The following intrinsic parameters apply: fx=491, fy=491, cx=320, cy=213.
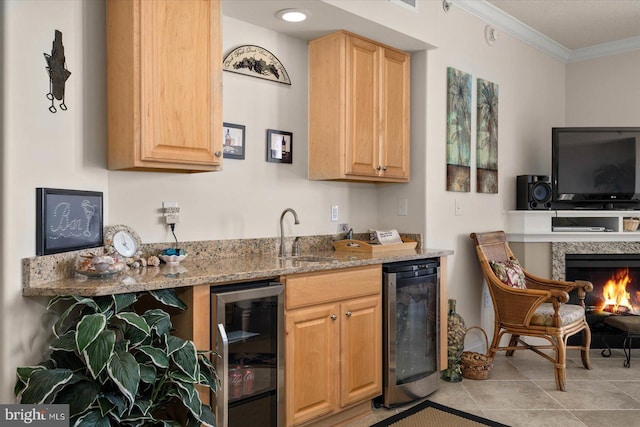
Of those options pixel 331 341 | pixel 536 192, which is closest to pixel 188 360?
pixel 331 341

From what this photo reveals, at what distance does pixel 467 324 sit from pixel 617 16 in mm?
2929

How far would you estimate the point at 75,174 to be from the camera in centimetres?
215

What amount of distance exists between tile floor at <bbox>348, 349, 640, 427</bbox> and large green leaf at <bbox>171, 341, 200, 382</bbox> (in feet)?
4.22

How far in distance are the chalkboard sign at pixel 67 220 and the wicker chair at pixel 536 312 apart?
8.91 feet

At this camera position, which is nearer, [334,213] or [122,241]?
Result: [122,241]

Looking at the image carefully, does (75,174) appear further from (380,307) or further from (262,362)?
(380,307)

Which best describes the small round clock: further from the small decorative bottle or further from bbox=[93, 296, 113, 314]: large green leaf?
the small decorative bottle

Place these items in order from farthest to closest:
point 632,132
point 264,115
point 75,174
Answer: point 632,132 → point 264,115 → point 75,174

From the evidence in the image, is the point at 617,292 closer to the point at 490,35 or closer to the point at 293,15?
the point at 490,35

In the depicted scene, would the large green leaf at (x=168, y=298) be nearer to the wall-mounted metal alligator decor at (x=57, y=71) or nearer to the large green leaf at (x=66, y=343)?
the large green leaf at (x=66, y=343)

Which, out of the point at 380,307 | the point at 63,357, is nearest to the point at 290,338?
the point at 380,307

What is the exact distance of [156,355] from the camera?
5.73 feet

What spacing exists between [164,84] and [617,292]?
419cm

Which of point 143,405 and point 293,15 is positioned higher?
point 293,15
